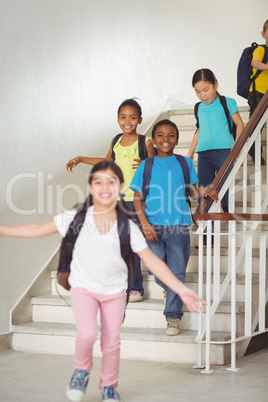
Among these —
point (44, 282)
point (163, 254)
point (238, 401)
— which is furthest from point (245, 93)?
point (238, 401)

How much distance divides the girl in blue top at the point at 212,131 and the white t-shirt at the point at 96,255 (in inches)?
76.4

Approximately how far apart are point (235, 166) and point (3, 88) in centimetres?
170

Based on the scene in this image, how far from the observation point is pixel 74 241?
2.78 m

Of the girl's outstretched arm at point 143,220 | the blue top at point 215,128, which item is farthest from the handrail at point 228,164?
the blue top at point 215,128

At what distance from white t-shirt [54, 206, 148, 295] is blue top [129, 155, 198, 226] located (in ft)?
3.49

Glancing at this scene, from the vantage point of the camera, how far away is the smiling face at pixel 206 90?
4402 millimetres

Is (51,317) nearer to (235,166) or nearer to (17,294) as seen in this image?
(17,294)

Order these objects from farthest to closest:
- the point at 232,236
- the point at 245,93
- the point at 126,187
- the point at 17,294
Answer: the point at 245,93
the point at 17,294
the point at 126,187
the point at 232,236

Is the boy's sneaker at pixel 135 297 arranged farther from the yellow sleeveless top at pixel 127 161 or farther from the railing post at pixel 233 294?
the railing post at pixel 233 294

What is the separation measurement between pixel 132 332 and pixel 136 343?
8 cm

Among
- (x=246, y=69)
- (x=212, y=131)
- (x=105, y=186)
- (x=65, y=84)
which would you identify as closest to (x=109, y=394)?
(x=105, y=186)

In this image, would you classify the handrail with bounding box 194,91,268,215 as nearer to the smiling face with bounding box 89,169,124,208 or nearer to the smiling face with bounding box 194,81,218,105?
the smiling face with bounding box 194,81,218,105

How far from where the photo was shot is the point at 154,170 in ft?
Answer: 12.8

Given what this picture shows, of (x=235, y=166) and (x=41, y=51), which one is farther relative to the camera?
(x=41, y=51)
